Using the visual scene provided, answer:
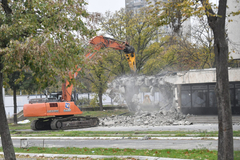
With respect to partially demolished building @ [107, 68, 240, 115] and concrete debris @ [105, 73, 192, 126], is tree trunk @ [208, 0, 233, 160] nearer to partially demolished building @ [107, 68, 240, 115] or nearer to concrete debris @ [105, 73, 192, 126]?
concrete debris @ [105, 73, 192, 126]

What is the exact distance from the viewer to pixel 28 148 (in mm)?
12570

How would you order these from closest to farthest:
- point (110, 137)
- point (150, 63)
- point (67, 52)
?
point (67, 52) < point (110, 137) < point (150, 63)

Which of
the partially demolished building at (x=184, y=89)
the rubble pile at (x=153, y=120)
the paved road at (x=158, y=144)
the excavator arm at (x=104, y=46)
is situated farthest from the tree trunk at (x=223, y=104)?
the partially demolished building at (x=184, y=89)

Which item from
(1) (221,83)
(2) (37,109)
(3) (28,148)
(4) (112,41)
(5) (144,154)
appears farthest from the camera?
(4) (112,41)

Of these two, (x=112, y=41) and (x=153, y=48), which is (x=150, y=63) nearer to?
(x=153, y=48)

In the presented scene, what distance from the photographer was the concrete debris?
2378 cm

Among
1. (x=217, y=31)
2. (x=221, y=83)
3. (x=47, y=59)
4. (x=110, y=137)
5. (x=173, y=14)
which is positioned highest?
(x=173, y=14)

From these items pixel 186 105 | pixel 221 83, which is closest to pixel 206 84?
pixel 186 105

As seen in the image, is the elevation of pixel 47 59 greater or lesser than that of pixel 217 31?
lesser

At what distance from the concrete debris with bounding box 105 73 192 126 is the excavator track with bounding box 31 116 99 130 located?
136 centimetres

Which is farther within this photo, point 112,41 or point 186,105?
point 186,105

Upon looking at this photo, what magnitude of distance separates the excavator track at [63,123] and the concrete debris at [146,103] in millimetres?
1360

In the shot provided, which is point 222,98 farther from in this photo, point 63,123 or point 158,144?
point 63,123

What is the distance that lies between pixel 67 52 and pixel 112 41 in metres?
17.7
